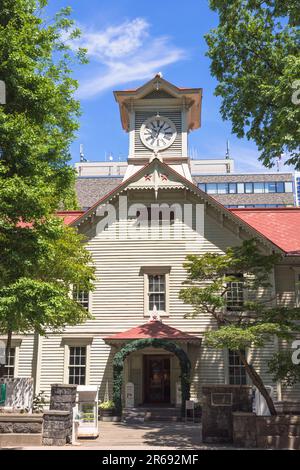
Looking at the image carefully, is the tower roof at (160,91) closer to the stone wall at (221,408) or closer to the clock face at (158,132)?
the clock face at (158,132)

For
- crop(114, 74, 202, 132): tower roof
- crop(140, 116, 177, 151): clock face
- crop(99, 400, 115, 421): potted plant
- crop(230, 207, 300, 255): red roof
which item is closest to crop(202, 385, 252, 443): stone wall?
crop(99, 400, 115, 421): potted plant

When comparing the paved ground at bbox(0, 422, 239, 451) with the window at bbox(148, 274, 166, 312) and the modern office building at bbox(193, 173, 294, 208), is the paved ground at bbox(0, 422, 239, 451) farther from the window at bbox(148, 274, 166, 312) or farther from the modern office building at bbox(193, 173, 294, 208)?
the modern office building at bbox(193, 173, 294, 208)

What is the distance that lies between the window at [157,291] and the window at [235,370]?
3602mm

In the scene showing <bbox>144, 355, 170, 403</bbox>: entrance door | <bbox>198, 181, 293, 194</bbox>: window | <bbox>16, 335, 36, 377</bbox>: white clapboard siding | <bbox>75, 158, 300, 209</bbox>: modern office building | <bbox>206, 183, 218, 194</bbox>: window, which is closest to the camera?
<bbox>144, 355, 170, 403</bbox>: entrance door

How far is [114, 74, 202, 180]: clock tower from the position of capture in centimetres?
2817

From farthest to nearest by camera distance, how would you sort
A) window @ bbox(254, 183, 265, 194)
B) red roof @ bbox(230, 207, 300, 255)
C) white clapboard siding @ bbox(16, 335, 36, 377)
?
window @ bbox(254, 183, 265, 194) < red roof @ bbox(230, 207, 300, 255) < white clapboard siding @ bbox(16, 335, 36, 377)

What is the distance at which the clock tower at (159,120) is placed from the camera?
28.2 m

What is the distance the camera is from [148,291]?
2317 cm

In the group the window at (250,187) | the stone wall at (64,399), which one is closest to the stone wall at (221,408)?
the stone wall at (64,399)

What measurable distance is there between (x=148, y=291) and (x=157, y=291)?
41cm

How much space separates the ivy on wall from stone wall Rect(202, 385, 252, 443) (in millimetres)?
5984

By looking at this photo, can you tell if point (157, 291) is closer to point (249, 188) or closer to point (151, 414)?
point (151, 414)
